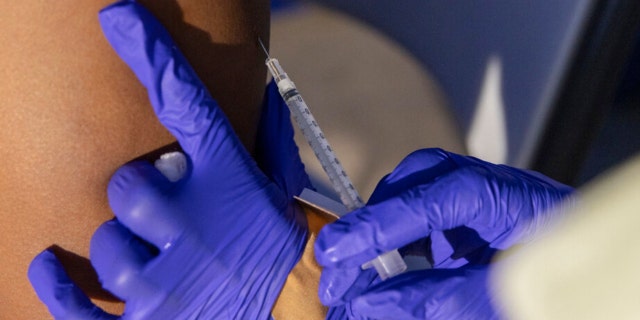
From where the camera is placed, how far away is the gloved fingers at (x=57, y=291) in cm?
64

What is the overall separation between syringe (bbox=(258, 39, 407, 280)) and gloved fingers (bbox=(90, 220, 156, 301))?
0.27 meters

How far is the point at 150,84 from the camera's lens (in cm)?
62

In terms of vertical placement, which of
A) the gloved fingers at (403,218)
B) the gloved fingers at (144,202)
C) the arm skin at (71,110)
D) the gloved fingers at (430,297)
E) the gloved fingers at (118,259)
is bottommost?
the gloved fingers at (430,297)

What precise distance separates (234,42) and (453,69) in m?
0.90

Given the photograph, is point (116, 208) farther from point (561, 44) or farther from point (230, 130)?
point (561, 44)

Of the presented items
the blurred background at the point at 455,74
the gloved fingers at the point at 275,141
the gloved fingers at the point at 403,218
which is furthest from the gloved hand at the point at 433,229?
the blurred background at the point at 455,74

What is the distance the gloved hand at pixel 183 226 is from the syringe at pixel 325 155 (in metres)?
0.09

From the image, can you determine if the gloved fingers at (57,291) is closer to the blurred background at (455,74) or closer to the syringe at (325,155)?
the syringe at (325,155)

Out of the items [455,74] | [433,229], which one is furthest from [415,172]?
[455,74]

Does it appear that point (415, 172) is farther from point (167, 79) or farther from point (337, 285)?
point (167, 79)

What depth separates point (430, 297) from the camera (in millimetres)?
752

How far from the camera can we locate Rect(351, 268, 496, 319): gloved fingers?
2.38 feet

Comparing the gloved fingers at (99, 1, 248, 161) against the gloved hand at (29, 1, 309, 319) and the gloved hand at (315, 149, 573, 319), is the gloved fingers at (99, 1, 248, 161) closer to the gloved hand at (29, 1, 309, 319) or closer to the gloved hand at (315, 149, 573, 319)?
the gloved hand at (29, 1, 309, 319)

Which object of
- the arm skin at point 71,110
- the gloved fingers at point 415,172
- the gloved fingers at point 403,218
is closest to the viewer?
the arm skin at point 71,110
